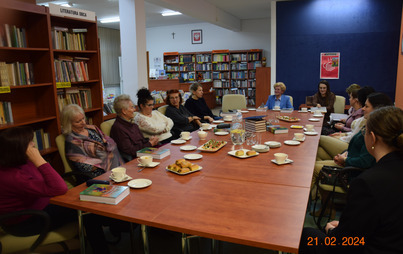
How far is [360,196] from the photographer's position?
1334mm

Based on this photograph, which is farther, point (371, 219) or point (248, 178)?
point (248, 178)

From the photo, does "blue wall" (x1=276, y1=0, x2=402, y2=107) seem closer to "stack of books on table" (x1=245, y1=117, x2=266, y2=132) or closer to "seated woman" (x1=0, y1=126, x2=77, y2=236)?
"stack of books on table" (x1=245, y1=117, x2=266, y2=132)

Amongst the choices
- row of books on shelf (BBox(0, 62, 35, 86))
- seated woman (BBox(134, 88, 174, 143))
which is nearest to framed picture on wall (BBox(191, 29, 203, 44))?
seated woman (BBox(134, 88, 174, 143))

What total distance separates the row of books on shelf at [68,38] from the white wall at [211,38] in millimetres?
8729

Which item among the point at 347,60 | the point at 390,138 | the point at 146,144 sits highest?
the point at 347,60

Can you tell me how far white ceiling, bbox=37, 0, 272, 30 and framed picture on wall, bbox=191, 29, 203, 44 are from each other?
754 millimetres

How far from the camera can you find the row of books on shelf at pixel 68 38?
3680 millimetres

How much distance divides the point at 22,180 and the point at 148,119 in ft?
6.67

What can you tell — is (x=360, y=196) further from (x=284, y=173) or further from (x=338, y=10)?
(x=338, y=10)

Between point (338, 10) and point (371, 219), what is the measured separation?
23.2 feet

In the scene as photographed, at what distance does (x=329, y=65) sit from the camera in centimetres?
749

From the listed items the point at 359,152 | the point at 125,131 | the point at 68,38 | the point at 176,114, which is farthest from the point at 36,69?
the point at 359,152

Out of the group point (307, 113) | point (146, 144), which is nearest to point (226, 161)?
point (146, 144)

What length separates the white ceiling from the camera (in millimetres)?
7227
